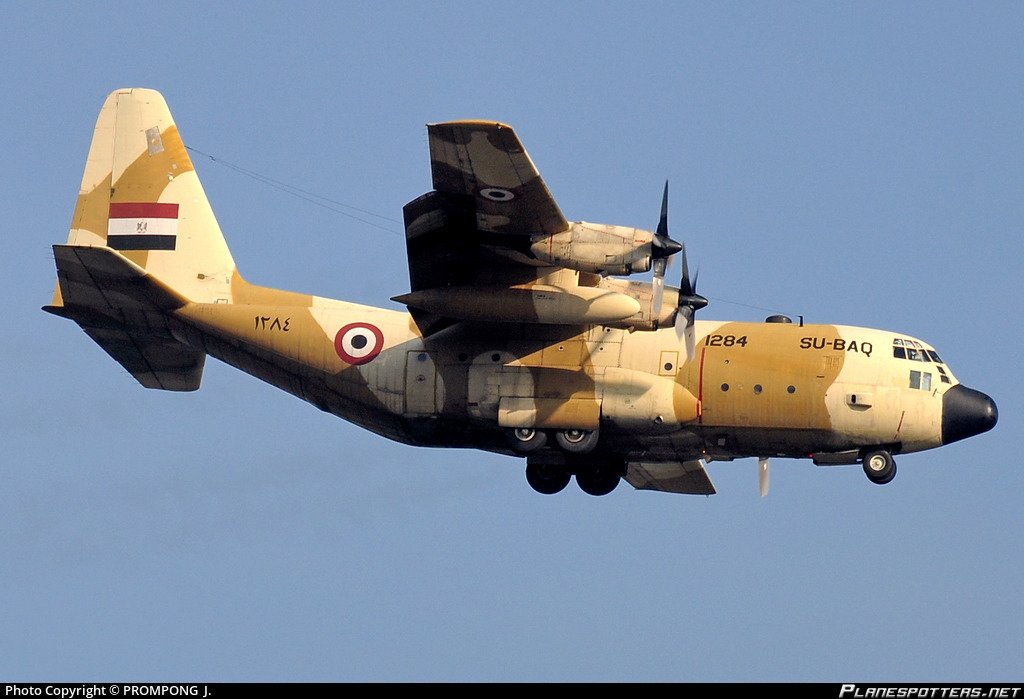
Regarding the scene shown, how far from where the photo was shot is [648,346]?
27.9m

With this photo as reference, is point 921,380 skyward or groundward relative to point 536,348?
groundward

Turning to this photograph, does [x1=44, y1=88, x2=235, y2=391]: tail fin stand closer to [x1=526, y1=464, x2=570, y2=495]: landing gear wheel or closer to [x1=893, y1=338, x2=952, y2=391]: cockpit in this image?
[x1=526, y1=464, x2=570, y2=495]: landing gear wheel

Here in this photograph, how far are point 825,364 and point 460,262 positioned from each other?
6010mm

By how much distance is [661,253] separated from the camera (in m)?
26.0

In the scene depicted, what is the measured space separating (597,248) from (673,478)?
23.7 ft

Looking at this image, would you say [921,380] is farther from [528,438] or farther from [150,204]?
[150,204]

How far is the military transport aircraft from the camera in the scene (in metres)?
26.3

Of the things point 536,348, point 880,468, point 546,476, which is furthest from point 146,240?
point 880,468

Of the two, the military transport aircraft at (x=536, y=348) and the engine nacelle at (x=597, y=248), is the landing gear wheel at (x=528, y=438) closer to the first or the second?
the military transport aircraft at (x=536, y=348)

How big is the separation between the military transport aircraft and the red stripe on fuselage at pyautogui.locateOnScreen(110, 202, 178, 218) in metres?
0.53

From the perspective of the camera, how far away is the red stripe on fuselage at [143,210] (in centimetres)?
3031
